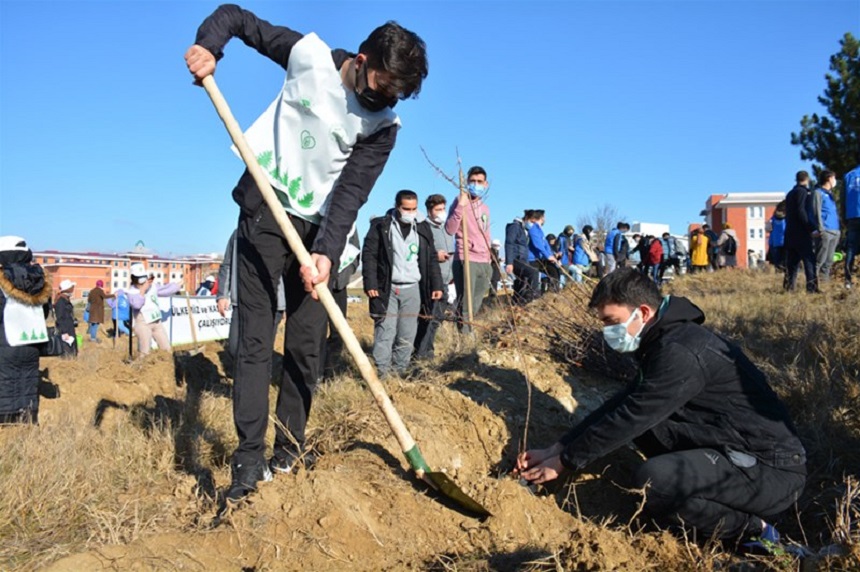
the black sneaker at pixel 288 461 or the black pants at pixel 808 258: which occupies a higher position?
the black pants at pixel 808 258

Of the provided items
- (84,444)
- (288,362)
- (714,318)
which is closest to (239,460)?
(288,362)

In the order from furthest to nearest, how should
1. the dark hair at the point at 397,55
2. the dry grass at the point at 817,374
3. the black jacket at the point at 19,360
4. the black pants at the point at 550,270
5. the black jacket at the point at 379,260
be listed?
the black jacket at the point at 379,260 → the black pants at the point at 550,270 → the black jacket at the point at 19,360 → the dry grass at the point at 817,374 → the dark hair at the point at 397,55

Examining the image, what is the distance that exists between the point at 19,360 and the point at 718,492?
5.76 metres

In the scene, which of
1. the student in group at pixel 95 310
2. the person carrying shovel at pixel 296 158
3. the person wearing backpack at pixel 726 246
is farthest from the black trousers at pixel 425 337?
the person wearing backpack at pixel 726 246

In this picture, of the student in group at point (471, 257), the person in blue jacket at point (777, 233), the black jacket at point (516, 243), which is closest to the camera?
the student in group at point (471, 257)

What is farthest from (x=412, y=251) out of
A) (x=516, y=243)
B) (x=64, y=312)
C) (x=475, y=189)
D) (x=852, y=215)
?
(x=64, y=312)

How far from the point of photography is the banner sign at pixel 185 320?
1195 cm

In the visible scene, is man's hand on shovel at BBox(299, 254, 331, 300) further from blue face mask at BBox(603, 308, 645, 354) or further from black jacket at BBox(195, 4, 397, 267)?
blue face mask at BBox(603, 308, 645, 354)

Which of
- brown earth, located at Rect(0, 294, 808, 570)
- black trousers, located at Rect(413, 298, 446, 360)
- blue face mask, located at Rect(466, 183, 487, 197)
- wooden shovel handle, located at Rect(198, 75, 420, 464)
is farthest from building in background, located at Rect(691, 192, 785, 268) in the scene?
wooden shovel handle, located at Rect(198, 75, 420, 464)

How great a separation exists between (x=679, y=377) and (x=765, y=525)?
0.79 m

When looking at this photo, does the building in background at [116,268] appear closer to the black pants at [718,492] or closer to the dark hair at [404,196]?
the dark hair at [404,196]

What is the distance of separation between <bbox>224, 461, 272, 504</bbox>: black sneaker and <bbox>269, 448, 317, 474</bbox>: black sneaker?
201mm

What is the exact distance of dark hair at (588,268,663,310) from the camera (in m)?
3.51

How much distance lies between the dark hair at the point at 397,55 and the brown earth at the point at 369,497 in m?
1.85
